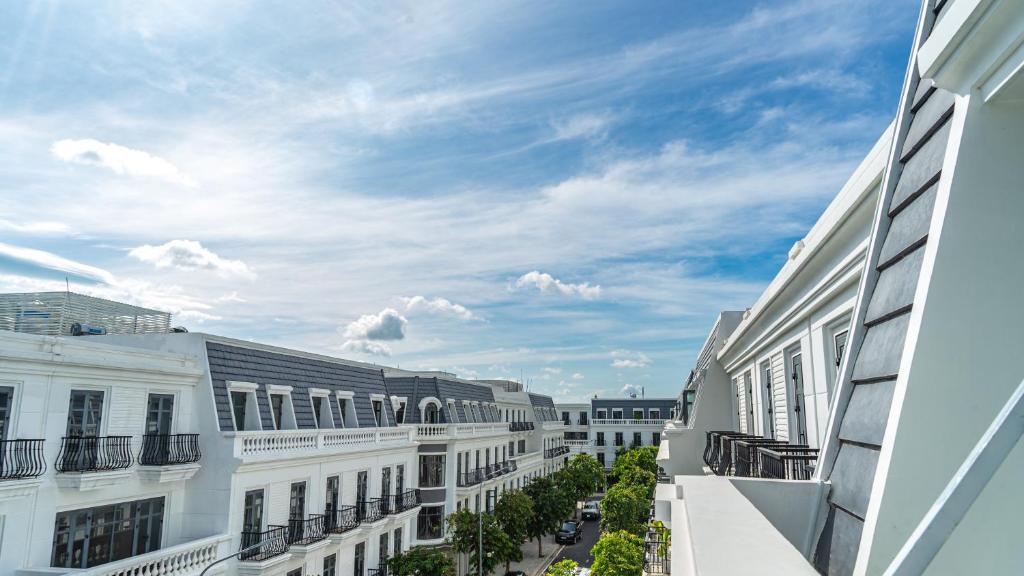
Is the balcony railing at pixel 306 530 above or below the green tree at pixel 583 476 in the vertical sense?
above

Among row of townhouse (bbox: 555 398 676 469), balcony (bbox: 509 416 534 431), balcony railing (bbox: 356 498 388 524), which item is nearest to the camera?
balcony railing (bbox: 356 498 388 524)

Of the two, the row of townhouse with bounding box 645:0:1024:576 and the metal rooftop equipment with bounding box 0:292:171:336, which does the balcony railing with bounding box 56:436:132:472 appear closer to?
the metal rooftop equipment with bounding box 0:292:171:336

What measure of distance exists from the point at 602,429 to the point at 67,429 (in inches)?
3228

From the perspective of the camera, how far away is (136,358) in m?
18.9

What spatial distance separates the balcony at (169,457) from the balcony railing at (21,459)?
10.4 ft

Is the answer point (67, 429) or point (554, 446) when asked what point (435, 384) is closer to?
point (67, 429)

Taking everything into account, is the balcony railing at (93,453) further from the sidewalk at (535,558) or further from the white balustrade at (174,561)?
the sidewalk at (535,558)

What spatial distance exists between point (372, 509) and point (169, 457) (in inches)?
445

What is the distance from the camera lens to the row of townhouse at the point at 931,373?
2.83 m

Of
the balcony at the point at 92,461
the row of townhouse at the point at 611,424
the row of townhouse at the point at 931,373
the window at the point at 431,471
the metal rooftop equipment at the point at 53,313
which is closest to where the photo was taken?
the row of townhouse at the point at 931,373

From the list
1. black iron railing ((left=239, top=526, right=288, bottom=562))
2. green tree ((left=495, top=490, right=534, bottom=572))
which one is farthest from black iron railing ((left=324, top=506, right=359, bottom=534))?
green tree ((left=495, top=490, right=534, bottom=572))

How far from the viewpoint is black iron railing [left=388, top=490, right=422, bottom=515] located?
100 ft

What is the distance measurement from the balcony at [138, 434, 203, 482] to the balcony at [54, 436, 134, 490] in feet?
2.36

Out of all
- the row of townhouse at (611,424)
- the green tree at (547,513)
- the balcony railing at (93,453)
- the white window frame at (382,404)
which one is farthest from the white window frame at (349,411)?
the row of townhouse at (611,424)
